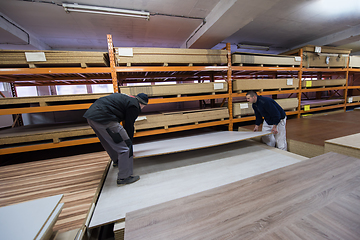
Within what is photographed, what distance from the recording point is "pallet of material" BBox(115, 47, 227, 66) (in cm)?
329

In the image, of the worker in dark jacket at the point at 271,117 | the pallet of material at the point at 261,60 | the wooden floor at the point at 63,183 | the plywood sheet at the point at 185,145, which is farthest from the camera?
the pallet of material at the point at 261,60

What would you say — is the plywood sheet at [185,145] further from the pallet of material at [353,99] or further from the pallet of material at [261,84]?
the pallet of material at [353,99]

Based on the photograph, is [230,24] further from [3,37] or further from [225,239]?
[3,37]

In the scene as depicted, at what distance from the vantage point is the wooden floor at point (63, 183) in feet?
5.59

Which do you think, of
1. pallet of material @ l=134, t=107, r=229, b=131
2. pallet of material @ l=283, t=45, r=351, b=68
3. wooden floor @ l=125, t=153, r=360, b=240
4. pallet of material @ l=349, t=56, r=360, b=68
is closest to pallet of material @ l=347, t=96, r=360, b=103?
pallet of material @ l=349, t=56, r=360, b=68

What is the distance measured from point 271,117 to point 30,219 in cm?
422

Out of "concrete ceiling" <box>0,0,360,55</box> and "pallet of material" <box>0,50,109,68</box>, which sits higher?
"concrete ceiling" <box>0,0,360,55</box>

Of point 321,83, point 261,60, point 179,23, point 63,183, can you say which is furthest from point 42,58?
point 321,83

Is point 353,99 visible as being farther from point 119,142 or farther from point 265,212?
point 119,142

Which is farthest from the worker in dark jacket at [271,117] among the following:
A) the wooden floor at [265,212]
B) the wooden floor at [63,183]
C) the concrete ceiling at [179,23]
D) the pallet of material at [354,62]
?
the pallet of material at [354,62]

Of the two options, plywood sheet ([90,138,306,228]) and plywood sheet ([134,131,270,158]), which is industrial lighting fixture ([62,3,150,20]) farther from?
plywood sheet ([90,138,306,228])

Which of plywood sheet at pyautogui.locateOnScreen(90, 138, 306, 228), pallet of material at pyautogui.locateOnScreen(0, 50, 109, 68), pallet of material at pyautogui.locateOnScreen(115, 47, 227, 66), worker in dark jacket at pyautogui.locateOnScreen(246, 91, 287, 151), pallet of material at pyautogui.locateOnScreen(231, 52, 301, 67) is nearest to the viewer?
plywood sheet at pyautogui.locateOnScreen(90, 138, 306, 228)

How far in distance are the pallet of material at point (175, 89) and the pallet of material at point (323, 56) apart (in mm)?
3837

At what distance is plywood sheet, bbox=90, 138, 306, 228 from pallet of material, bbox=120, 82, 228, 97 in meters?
1.54
